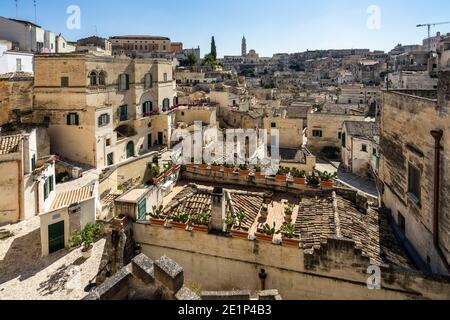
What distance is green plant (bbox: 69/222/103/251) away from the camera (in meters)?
16.9

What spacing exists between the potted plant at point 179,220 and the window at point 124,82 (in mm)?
29405

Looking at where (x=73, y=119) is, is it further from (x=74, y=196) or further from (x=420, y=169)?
(x=420, y=169)

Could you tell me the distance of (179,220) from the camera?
13.8 metres

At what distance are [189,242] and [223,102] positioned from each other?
4436 cm

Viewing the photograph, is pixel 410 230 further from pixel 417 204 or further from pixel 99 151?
pixel 99 151

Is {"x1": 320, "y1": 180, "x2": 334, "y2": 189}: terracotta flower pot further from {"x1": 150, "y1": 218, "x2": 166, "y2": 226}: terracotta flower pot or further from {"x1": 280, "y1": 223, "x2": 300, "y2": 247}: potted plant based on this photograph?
{"x1": 150, "y1": 218, "x2": 166, "y2": 226}: terracotta flower pot

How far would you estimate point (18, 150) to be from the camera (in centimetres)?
2119

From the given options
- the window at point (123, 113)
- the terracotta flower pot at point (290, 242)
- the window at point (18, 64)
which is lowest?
the terracotta flower pot at point (290, 242)

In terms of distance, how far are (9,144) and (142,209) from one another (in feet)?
40.8

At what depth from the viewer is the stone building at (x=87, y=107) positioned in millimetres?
33312

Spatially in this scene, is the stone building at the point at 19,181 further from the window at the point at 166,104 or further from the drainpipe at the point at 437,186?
the window at the point at 166,104

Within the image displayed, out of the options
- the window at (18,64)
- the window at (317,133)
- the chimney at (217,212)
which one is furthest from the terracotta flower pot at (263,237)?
the window at (317,133)
